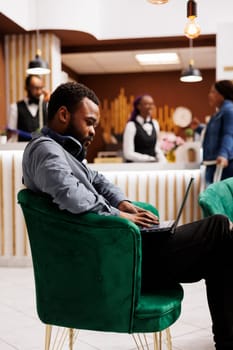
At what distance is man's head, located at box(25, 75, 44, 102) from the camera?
18.3 ft

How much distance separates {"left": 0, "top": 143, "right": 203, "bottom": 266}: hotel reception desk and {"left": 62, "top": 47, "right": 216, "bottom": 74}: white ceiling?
466cm

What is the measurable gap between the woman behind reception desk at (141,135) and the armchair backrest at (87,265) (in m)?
3.20

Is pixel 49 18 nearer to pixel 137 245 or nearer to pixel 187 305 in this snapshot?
pixel 187 305

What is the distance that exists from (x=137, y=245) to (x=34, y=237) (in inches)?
15.4

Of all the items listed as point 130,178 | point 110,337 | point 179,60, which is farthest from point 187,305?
point 179,60

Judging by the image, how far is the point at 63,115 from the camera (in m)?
2.12

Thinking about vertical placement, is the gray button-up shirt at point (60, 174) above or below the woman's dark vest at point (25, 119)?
below

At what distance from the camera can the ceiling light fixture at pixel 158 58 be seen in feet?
32.0

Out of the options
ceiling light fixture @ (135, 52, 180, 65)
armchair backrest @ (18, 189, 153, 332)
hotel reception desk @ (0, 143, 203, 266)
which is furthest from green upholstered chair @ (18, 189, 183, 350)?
ceiling light fixture @ (135, 52, 180, 65)

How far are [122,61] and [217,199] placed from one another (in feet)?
26.5

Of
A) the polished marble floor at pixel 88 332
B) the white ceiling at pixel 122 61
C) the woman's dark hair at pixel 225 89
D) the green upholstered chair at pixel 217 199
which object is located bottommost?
the polished marble floor at pixel 88 332

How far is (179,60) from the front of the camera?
10.4m

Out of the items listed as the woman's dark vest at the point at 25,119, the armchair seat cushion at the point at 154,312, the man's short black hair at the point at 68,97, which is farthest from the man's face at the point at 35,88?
the armchair seat cushion at the point at 154,312

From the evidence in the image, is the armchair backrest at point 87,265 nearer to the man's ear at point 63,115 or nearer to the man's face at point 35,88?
the man's ear at point 63,115
